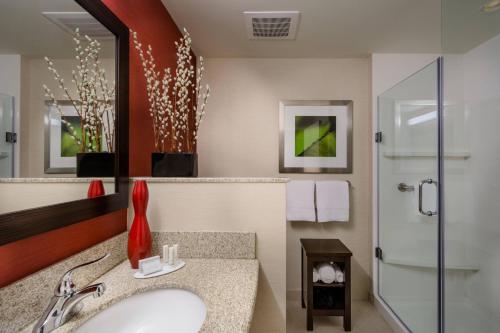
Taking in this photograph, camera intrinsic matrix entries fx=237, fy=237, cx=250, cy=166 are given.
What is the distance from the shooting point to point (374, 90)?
2.15 metres

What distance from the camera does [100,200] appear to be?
34.5 inches

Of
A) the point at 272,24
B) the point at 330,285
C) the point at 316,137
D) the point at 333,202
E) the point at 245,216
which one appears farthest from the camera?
the point at 316,137

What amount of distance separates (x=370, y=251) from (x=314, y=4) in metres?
2.05

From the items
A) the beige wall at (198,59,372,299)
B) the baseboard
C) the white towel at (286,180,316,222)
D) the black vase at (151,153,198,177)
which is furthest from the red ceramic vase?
the baseboard

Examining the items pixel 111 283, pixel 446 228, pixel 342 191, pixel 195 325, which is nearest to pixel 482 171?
pixel 446 228

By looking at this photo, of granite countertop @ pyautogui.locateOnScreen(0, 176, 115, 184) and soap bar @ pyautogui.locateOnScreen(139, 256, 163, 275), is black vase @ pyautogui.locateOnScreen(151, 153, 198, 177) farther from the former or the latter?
soap bar @ pyautogui.locateOnScreen(139, 256, 163, 275)

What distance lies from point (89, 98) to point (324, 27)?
1648 mm

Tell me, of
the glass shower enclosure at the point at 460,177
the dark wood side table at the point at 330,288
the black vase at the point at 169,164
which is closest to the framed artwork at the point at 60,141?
the black vase at the point at 169,164

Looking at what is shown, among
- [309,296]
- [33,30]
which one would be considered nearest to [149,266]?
[33,30]

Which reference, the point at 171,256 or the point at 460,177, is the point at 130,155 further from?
the point at 460,177

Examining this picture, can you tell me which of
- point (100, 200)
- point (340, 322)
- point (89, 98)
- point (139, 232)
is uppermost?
point (89, 98)

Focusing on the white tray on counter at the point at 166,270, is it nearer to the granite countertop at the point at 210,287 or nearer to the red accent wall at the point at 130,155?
the granite countertop at the point at 210,287

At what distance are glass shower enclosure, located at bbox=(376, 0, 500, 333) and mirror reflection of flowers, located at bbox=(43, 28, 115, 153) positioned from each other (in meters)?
1.85

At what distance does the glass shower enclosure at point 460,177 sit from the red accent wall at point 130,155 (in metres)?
1.76
